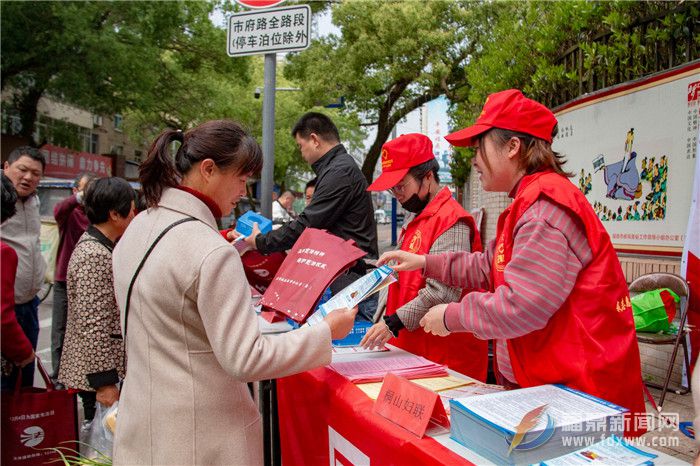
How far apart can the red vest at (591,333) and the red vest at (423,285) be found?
79 centimetres

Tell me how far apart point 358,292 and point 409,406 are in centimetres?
51

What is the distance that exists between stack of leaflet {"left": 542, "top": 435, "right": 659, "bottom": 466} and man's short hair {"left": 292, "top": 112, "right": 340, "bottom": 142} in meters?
2.61

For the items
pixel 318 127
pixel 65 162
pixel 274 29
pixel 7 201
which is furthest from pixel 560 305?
pixel 65 162

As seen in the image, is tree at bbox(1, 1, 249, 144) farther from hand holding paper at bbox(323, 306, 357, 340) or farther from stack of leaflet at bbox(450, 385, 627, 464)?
stack of leaflet at bbox(450, 385, 627, 464)

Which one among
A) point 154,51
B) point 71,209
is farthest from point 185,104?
point 71,209

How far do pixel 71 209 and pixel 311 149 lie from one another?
268 cm

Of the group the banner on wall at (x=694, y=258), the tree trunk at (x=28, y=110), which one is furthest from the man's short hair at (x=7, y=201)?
the tree trunk at (x=28, y=110)

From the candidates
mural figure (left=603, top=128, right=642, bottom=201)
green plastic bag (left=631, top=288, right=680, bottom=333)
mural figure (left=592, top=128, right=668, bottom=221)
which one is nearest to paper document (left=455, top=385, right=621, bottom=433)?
green plastic bag (left=631, top=288, right=680, bottom=333)

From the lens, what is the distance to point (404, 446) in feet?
4.41

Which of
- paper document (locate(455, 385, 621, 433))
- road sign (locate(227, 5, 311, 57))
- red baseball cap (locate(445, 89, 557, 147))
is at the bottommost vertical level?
paper document (locate(455, 385, 621, 433))

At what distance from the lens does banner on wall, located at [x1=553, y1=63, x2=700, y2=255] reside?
398cm

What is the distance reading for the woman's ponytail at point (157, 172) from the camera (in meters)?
1.53

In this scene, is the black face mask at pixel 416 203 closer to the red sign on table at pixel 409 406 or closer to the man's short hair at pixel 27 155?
the red sign on table at pixel 409 406

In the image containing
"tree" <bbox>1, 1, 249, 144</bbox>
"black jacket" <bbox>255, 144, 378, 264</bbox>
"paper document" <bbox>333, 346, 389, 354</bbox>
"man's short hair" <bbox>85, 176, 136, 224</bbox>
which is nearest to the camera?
"paper document" <bbox>333, 346, 389, 354</bbox>
